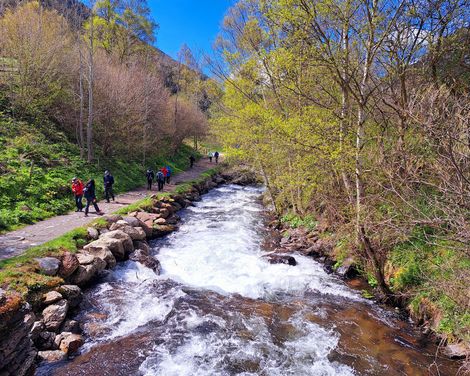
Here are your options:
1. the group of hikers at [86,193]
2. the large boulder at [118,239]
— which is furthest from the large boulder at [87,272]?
the group of hikers at [86,193]

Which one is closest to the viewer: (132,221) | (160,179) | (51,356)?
(51,356)

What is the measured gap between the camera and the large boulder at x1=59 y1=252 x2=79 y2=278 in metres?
8.40

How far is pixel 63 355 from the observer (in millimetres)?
6086

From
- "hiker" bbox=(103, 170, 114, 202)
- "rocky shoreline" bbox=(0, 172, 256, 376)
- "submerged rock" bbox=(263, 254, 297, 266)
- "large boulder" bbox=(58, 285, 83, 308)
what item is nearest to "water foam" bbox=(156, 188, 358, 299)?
"submerged rock" bbox=(263, 254, 297, 266)

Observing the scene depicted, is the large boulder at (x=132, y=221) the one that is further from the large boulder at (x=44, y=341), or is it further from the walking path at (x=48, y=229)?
the large boulder at (x=44, y=341)

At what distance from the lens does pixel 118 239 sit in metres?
11.0

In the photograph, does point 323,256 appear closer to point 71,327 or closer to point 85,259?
point 85,259

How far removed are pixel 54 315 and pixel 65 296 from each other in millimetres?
855

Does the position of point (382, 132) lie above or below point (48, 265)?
above

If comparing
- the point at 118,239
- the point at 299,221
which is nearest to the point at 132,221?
the point at 118,239

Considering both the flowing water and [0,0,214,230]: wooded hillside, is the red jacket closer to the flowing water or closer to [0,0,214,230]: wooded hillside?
[0,0,214,230]: wooded hillside

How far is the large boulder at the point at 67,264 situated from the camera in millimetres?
8401

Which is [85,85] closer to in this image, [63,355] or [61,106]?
[61,106]

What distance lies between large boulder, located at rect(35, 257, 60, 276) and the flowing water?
3.83 feet
